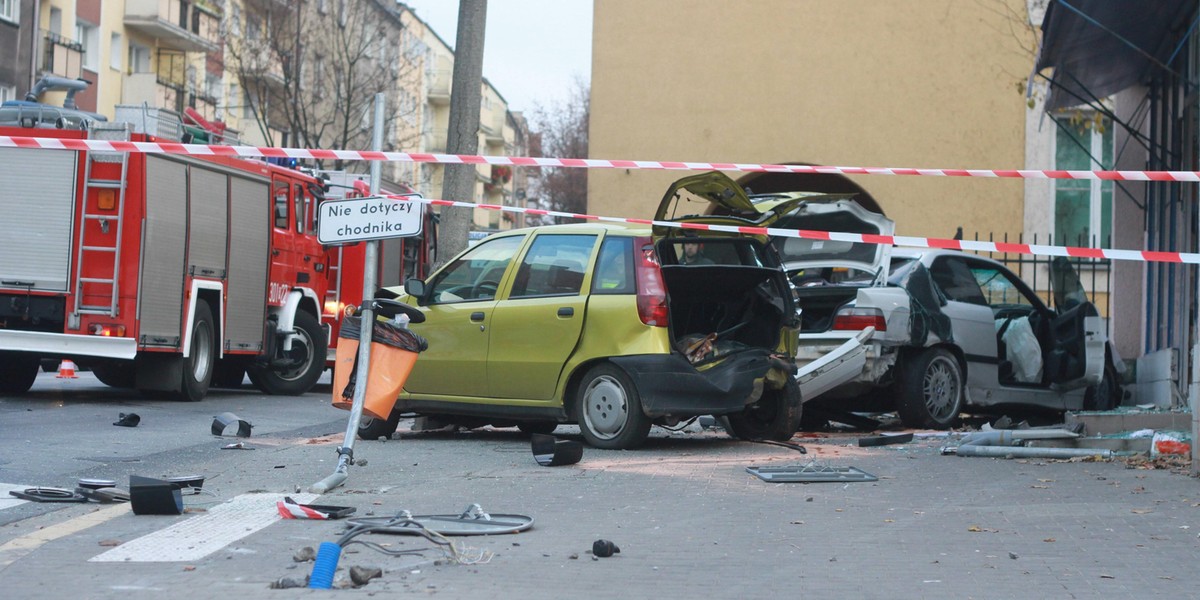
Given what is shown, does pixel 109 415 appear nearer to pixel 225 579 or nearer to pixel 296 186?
pixel 296 186

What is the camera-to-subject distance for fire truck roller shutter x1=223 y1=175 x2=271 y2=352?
15.8 metres

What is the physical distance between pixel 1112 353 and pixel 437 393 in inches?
300

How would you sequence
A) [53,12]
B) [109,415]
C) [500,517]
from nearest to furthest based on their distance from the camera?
[500,517] → [109,415] → [53,12]

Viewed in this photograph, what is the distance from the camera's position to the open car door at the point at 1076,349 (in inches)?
504

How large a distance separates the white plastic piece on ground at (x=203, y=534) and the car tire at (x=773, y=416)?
4.08 meters

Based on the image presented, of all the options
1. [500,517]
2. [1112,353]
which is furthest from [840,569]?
[1112,353]

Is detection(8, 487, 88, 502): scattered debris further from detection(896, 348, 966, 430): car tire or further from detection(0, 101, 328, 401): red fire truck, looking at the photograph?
detection(0, 101, 328, 401): red fire truck

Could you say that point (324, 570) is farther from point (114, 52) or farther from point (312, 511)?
point (114, 52)

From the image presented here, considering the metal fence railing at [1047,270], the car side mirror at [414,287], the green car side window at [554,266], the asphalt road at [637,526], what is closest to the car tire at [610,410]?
the asphalt road at [637,526]

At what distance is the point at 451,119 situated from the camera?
1525cm

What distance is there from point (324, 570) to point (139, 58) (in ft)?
144

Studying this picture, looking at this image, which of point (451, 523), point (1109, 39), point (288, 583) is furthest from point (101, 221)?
point (288, 583)

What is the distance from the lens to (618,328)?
9.26 m

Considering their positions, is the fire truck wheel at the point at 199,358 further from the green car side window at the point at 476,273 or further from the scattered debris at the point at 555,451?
the scattered debris at the point at 555,451
